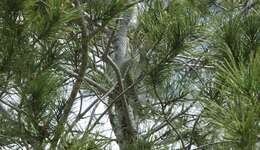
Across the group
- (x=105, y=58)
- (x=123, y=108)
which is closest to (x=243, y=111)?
(x=105, y=58)

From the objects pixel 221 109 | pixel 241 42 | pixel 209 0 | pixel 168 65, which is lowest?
pixel 221 109

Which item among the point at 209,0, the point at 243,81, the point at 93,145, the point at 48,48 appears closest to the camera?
the point at 243,81

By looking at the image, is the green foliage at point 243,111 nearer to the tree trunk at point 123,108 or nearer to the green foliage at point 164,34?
the green foliage at point 164,34

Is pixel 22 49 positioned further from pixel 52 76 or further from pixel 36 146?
pixel 36 146

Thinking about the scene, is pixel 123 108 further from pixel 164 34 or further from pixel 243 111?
pixel 243 111

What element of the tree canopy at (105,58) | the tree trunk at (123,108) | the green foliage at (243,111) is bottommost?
the green foliage at (243,111)

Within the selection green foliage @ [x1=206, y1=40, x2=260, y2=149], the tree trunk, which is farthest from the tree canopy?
the tree trunk

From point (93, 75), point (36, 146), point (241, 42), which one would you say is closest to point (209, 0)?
point (93, 75)

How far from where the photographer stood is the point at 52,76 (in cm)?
110

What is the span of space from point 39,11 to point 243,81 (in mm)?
462

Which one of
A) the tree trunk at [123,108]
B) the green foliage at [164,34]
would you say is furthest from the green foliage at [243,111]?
the tree trunk at [123,108]

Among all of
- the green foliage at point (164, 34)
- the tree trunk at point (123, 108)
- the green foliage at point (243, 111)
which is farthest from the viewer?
the tree trunk at point (123, 108)

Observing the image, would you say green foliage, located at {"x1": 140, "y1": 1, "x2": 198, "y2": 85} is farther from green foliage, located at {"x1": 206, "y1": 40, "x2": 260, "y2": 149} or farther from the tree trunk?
green foliage, located at {"x1": 206, "y1": 40, "x2": 260, "y2": 149}

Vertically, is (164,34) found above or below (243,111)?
above
